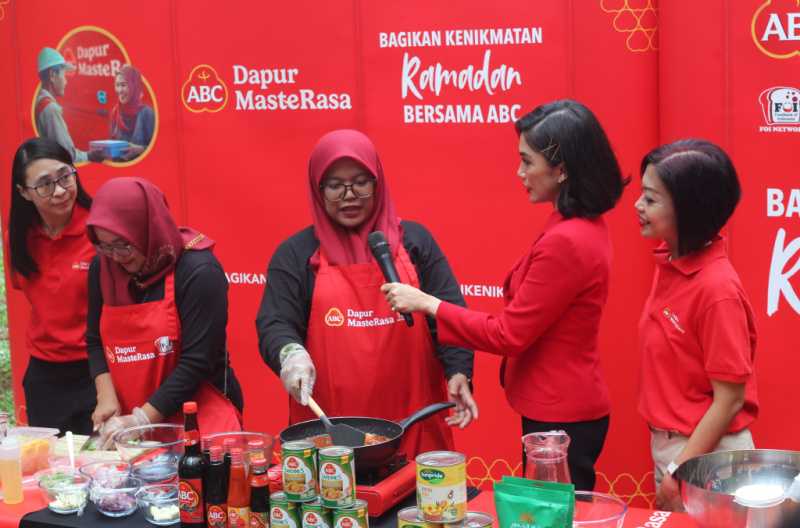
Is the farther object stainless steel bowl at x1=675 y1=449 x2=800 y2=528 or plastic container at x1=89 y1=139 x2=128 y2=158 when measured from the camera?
plastic container at x1=89 y1=139 x2=128 y2=158

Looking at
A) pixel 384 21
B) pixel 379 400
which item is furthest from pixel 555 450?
pixel 384 21

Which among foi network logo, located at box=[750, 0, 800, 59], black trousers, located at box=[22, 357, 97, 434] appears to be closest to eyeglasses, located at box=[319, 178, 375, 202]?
black trousers, located at box=[22, 357, 97, 434]

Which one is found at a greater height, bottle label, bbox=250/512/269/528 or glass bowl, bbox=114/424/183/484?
glass bowl, bbox=114/424/183/484

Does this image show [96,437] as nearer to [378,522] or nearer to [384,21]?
[378,522]

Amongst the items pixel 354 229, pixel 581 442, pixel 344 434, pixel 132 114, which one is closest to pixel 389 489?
pixel 344 434

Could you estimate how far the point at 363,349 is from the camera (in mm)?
3094

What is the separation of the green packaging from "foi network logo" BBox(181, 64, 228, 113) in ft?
9.24

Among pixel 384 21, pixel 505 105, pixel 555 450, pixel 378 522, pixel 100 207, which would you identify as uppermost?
pixel 384 21

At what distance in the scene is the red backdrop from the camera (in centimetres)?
364

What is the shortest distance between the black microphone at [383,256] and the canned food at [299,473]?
0.68 m

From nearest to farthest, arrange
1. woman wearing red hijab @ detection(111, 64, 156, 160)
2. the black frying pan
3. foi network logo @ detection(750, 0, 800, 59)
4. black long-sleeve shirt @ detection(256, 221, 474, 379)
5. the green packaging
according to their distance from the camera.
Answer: the green packaging < the black frying pan < black long-sleeve shirt @ detection(256, 221, 474, 379) < foi network logo @ detection(750, 0, 800, 59) < woman wearing red hijab @ detection(111, 64, 156, 160)

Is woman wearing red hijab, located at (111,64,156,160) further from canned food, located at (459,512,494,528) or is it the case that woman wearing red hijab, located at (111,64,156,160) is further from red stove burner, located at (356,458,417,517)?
canned food, located at (459,512,494,528)

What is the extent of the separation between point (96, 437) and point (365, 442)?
102 cm

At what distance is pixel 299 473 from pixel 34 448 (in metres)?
1.08
